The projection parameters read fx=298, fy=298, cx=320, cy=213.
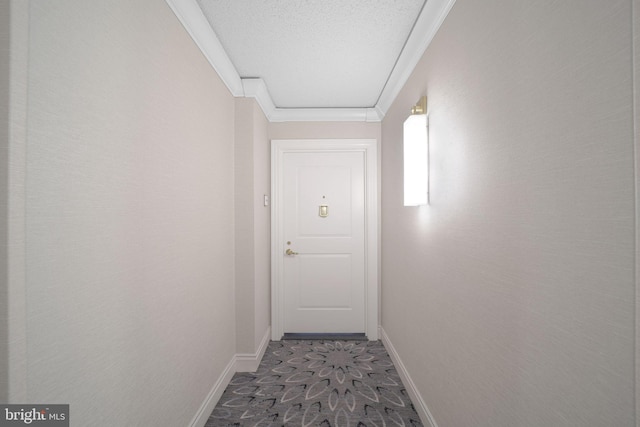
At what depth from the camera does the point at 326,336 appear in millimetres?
3371

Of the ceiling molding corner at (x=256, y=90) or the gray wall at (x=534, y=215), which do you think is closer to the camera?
the gray wall at (x=534, y=215)

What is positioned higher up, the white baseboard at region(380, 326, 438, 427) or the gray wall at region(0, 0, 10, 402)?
the gray wall at region(0, 0, 10, 402)

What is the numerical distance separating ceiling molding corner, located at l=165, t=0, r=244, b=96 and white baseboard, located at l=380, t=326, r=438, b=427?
8.86 ft

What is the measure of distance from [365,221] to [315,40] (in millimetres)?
1928

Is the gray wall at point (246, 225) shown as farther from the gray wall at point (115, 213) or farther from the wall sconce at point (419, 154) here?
the wall sconce at point (419, 154)

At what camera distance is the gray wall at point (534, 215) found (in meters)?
0.69

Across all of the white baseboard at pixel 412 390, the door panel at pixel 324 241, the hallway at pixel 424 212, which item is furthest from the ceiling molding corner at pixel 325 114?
the white baseboard at pixel 412 390

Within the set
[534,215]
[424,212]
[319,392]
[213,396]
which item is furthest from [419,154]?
[213,396]

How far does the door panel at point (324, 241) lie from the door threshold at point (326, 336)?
Answer: 2.2 inches

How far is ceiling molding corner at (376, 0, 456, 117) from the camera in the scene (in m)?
1.63

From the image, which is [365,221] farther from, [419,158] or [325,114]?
[419,158]

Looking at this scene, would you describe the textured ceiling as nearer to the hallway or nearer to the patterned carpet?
the hallway

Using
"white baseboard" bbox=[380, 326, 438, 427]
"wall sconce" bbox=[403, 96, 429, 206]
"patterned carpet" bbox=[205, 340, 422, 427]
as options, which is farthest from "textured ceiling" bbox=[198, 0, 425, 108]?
"patterned carpet" bbox=[205, 340, 422, 427]

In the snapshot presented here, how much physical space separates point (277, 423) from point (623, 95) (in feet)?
7.63
